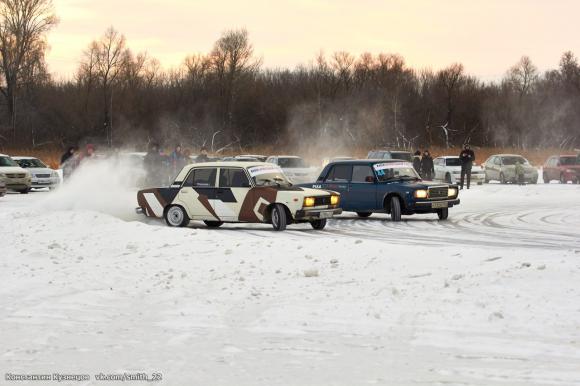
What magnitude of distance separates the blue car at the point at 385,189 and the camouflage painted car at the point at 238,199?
2097 millimetres

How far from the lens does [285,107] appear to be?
10575 cm

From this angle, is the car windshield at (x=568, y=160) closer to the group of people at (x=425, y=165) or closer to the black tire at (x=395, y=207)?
the group of people at (x=425, y=165)

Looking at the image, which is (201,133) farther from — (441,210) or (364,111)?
(441,210)

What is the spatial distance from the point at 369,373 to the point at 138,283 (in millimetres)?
5191

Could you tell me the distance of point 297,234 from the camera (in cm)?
1753

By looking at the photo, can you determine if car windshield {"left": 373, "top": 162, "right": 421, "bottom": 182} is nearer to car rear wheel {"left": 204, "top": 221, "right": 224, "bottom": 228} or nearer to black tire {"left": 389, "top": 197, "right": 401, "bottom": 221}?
black tire {"left": 389, "top": 197, "right": 401, "bottom": 221}

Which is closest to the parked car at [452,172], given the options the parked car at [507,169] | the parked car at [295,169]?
the parked car at [507,169]

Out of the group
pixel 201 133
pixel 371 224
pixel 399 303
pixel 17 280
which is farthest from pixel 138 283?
pixel 201 133

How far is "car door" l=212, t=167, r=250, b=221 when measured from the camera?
60.8 ft

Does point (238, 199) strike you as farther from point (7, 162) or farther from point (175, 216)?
point (7, 162)

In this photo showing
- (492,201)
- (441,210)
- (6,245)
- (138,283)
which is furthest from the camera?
(492,201)

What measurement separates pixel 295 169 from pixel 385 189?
14955 millimetres

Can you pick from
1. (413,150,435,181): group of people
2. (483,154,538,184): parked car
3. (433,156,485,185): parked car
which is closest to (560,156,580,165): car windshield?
(483,154,538,184): parked car

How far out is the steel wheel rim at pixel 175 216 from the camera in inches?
754
